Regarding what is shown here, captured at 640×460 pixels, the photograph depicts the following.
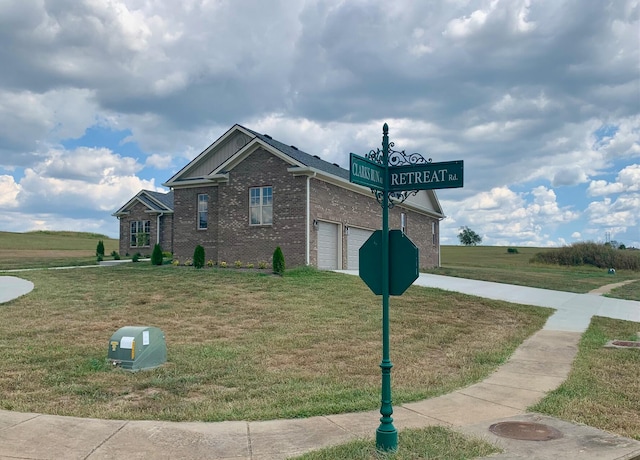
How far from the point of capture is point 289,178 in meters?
22.4

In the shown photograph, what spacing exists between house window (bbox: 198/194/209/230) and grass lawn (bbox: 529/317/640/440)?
60.7 ft

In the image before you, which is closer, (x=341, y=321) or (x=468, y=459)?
(x=468, y=459)

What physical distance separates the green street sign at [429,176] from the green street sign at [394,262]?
0.52 metres

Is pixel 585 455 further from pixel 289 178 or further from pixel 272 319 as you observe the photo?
pixel 289 178

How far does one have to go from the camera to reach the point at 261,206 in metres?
23.2

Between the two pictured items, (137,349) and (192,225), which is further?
(192,225)

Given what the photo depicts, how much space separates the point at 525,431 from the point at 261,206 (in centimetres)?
1828

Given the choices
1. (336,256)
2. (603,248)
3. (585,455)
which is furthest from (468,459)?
(603,248)

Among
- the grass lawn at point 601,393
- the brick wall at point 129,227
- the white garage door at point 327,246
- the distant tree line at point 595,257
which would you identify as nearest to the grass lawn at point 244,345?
the grass lawn at point 601,393

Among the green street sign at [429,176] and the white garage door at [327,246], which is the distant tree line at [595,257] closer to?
the white garage door at [327,246]

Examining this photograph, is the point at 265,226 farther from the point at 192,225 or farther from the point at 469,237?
the point at 469,237

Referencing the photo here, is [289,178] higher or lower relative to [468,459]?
higher

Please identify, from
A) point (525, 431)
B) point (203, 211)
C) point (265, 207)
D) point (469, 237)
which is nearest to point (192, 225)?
point (203, 211)

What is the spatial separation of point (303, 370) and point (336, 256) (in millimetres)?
16199
